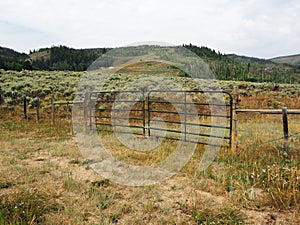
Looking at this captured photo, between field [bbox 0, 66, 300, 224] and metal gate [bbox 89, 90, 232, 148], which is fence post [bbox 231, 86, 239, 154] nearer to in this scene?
field [bbox 0, 66, 300, 224]

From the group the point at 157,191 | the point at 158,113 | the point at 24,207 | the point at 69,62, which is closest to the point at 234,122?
the point at 157,191

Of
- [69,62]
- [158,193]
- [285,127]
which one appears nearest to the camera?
[158,193]

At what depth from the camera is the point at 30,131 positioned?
9.82 metres

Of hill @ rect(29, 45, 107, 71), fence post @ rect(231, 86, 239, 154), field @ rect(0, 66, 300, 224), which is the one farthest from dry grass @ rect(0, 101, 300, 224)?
hill @ rect(29, 45, 107, 71)

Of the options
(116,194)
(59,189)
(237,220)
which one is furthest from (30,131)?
(237,220)

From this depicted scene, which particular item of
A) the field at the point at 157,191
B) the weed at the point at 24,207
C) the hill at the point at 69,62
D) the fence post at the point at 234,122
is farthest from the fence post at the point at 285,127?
the hill at the point at 69,62

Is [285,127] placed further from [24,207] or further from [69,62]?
[69,62]

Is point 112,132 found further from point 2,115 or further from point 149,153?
point 2,115

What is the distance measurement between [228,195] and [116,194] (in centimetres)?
182

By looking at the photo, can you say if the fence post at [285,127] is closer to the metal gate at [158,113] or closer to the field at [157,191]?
the field at [157,191]

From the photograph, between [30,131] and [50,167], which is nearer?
[50,167]

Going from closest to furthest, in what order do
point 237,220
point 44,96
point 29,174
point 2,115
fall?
point 237,220
point 29,174
point 2,115
point 44,96

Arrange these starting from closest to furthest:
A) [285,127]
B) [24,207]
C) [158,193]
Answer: [24,207] → [158,193] → [285,127]

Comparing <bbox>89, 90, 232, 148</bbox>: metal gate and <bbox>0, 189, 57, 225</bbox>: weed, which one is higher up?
<bbox>89, 90, 232, 148</bbox>: metal gate
